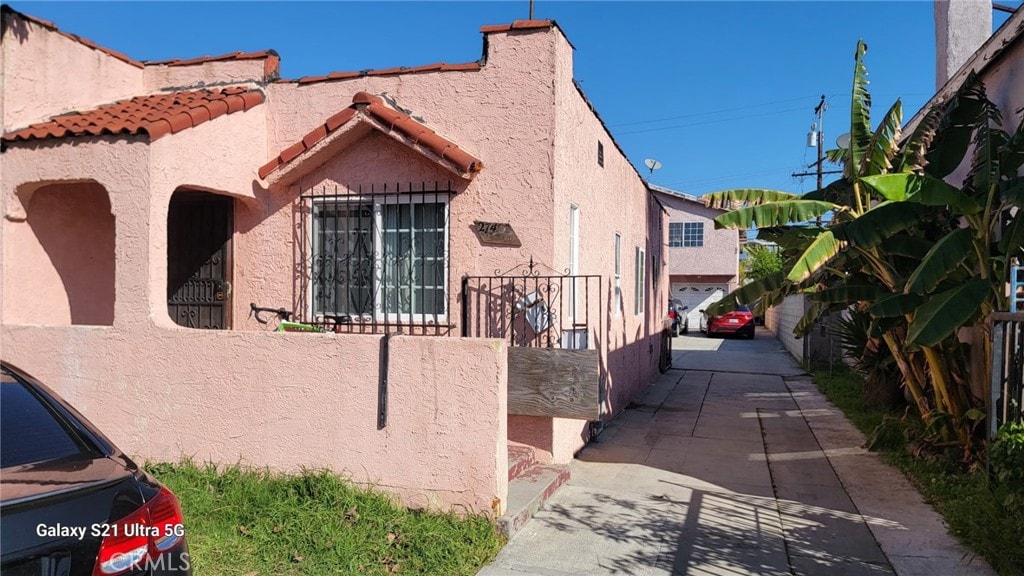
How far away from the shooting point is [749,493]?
6.48 metres

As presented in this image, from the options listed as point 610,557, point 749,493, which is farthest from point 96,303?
point 749,493

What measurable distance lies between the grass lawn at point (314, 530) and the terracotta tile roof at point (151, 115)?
11.0ft

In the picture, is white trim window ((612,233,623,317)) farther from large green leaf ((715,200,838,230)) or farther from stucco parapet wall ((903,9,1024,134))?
stucco parapet wall ((903,9,1024,134))

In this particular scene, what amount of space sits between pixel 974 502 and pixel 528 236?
4406 mm

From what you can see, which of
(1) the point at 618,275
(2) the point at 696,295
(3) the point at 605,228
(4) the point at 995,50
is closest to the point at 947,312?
(4) the point at 995,50

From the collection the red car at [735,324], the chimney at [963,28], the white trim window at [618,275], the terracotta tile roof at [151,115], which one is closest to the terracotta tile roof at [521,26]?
the terracotta tile roof at [151,115]

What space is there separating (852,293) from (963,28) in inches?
200

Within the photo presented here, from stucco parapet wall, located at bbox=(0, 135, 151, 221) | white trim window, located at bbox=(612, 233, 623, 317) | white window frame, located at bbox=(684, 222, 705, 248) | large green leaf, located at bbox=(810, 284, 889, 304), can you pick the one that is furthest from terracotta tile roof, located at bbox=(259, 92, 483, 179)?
white window frame, located at bbox=(684, 222, 705, 248)

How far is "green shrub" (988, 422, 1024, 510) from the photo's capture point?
4.47 metres

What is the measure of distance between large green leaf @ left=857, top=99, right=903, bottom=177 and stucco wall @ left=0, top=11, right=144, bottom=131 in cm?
871

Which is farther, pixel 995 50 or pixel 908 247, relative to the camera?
pixel 995 50

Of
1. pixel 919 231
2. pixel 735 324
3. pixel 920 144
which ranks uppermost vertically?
pixel 920 144

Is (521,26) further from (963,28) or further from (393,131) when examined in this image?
(963,28)

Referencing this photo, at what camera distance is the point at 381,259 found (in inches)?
286
